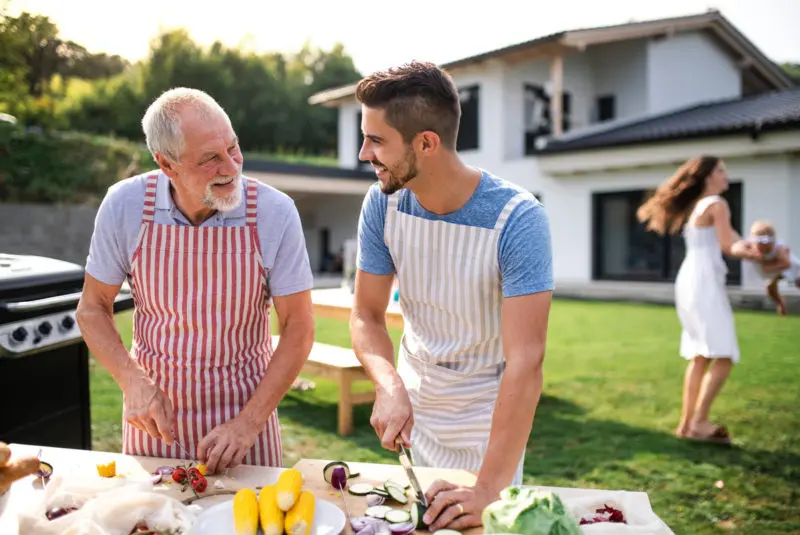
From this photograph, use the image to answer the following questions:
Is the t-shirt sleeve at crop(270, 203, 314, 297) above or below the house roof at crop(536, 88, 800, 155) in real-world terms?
below

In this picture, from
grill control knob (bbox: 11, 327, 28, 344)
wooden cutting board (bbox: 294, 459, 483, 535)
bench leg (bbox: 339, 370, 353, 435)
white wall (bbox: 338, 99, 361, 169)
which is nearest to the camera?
wooden cutting board (bbox: 294, 459, 483, 535)

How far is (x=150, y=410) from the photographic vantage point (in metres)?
1.92

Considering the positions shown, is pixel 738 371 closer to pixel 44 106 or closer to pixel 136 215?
pixel 136 215

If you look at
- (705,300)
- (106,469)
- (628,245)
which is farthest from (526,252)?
(628,245)

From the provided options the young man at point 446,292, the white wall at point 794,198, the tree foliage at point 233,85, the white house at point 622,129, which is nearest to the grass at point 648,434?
the young man at point 446,292

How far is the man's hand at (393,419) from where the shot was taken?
5.64 feet

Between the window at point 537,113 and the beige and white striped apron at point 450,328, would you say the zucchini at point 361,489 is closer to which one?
the beige and white striped apron at point 450,328

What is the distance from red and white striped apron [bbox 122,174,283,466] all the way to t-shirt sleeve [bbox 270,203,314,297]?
6 cm

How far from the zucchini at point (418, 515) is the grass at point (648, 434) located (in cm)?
255

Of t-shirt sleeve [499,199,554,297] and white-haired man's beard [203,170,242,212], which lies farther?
white-haired man's beard [203,170,242,212]

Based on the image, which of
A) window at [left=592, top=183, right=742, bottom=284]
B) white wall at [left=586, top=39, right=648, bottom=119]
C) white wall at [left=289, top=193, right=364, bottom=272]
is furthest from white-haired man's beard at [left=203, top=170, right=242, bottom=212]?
white wall at [left=289, top=193, right=364, bottom=272]

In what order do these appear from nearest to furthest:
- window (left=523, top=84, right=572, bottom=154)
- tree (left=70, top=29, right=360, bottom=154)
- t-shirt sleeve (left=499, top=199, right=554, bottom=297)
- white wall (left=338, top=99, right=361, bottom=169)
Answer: t-shirt sleeve (left=499, top=199, right=554, bottom=297), window (left=523, top=84, right=572, bottom=154), white wall (left=338, top=99, right=361, bottom=169), tree (left=70, top=29, right=360, bottom=154)

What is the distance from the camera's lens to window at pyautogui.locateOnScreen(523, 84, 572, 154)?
1819 centimetres

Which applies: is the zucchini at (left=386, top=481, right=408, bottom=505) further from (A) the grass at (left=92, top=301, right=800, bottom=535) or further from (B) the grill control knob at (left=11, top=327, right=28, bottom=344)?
(A) the grass at (left=92, top=301, right=800, bottom=535)
